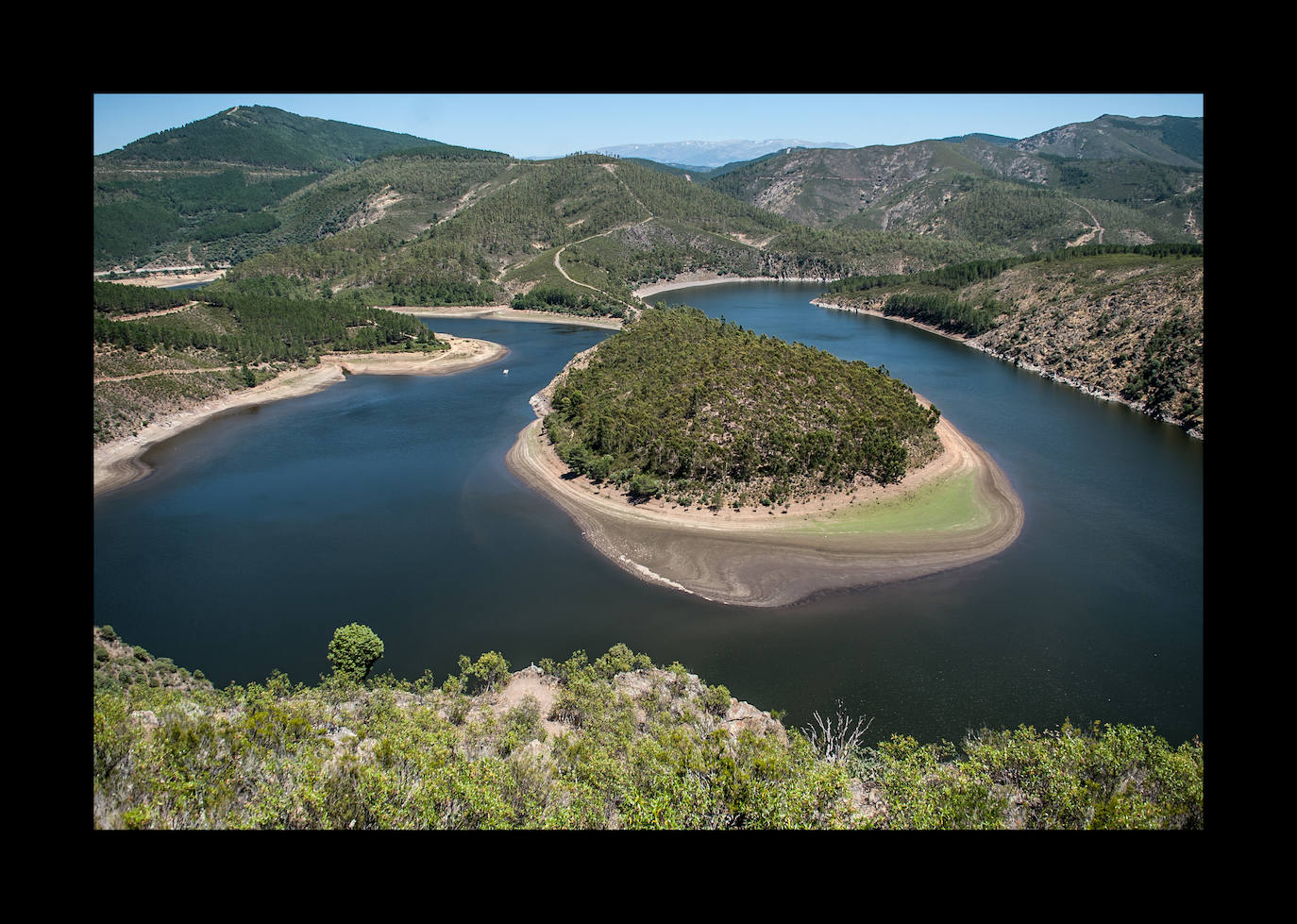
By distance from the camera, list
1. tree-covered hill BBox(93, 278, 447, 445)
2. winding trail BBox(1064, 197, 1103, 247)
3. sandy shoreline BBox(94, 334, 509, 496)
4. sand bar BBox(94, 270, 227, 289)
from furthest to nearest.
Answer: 1. winding trail BBox(1064, 197, 1103, 247)
2. sand bar BBox(94, 270, 227, 289)
3. tree-covered hill BBox(93, 278, 447, 445)
4. sandy shoreline BBox(94, 334, 509, 496)

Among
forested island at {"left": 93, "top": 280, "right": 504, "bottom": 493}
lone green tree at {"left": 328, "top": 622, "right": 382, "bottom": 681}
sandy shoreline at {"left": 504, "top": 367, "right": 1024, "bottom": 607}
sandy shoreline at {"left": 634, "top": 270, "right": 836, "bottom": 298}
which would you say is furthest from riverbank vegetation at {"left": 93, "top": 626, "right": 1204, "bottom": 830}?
sandy shoreline at {"left": 634, "top": 270, "right": 836, "bottom": 298}

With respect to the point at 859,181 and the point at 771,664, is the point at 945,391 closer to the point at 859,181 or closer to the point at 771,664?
the point at 771,664

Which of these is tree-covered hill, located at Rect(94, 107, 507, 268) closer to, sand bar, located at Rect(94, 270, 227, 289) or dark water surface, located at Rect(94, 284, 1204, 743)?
sand bar, located at Rect(94, 270, 227, 289)

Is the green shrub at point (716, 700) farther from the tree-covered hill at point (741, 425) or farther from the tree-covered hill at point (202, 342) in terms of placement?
the tree-covered hill at point (202, 342)

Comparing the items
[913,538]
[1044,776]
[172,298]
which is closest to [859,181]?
[172,298]

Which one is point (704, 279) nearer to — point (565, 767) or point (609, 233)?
point (609, 233)

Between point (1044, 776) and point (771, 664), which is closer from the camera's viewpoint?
point (1044, 776)

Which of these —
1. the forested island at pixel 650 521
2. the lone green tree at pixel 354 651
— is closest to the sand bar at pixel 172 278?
the forested island at pixel 650 521
